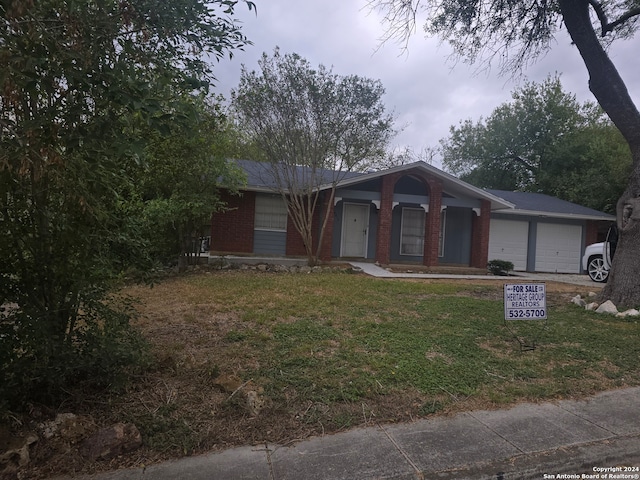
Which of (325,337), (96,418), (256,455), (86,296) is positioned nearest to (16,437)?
(96,418)

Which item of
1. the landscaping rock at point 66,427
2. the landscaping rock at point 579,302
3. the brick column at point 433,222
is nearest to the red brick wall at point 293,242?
the brick column at point 433,222

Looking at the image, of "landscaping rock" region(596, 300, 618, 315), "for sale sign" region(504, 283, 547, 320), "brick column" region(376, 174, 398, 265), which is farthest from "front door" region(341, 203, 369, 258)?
"for sale sign" region(504, 283, 547, 320)

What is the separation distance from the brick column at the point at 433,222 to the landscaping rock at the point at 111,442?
12779 mm

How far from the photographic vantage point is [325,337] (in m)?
5.23

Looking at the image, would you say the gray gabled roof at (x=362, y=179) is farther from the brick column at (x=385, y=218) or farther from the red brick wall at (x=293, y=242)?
the red brick wall at (x=293, y=242)

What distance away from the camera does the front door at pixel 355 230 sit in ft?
49.7

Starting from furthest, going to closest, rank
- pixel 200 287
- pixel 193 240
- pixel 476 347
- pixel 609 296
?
pixel 193 240 < pixel 200 287 < pixel 609 296 < pixel 476 347

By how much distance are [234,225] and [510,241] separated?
452 inches

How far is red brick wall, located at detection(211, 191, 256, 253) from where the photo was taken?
45.3ft

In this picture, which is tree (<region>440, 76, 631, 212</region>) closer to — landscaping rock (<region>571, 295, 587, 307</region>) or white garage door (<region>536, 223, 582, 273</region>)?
white garage door (<region>536, 223, 582, 273</region>)

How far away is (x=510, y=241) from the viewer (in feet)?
55.4

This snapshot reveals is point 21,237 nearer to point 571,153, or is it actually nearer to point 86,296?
point 86,296

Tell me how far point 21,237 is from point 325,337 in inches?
138

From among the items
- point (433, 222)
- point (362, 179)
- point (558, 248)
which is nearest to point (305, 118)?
point (362, 179)
